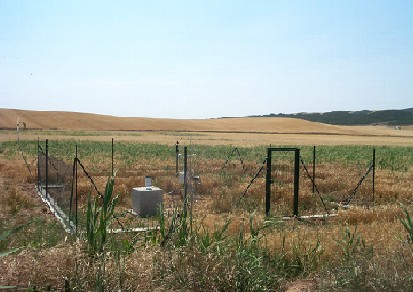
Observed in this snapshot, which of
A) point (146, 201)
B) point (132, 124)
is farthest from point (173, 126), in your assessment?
point (146, 201)

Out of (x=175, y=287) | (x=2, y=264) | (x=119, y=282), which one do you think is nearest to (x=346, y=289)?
(x=175, y=287)

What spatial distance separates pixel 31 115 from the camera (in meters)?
107

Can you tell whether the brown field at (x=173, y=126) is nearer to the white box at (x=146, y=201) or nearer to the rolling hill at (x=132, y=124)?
the rolling hill at (x=132, y=124)

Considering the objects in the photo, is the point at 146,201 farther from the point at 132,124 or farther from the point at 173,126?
the point at 132,124

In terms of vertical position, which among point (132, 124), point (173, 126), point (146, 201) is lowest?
point (146, 201)

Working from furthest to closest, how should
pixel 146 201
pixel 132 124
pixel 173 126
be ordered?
pixel 173 126, pixel 132 124, pixel 146 201

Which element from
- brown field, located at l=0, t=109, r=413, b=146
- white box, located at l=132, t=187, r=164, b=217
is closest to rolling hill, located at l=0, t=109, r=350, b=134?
brown field, located at l=0, t=109, r=413, b=146

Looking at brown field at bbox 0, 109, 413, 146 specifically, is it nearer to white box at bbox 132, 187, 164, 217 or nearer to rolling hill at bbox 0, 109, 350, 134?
rolling hill at bbox 0, 109, 350, 134

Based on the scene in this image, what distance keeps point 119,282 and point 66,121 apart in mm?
103947

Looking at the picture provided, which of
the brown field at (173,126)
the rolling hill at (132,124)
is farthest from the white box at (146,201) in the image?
the rolling hill at (132,124)

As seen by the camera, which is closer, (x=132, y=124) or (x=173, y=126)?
(x=132, y=124)

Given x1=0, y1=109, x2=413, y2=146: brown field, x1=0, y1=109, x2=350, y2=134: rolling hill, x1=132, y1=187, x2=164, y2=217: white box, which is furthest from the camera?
x1=0, y1=109, x2=350, y2=134: rolling hill

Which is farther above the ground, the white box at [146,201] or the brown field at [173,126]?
the brown field at [173,126]

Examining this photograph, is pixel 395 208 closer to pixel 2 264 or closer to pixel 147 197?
pixel 147 197
